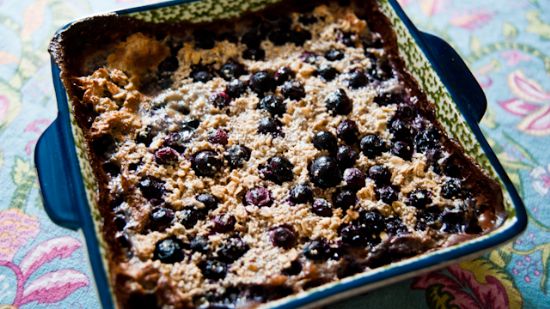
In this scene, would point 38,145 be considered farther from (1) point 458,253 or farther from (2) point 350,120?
(1) point 458,253

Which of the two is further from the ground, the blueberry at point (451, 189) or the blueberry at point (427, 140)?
the blueberry at point (427, 140)

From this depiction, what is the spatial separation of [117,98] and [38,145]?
0.30 m

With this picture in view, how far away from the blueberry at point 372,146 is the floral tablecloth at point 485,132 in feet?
1.28

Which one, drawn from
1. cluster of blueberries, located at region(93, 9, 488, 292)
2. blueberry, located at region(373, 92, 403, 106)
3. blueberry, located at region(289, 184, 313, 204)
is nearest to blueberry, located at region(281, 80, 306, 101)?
cluster of blueberries, located at region(93, 9, 488, 292)

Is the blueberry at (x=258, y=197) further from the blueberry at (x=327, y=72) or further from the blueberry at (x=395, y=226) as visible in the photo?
the blueberry at (x=327, y=72)

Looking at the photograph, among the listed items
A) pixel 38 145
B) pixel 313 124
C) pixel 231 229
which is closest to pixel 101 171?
pixel 38 145

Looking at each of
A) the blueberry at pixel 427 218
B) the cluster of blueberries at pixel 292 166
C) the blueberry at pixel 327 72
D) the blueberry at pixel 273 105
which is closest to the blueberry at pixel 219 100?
the cluster of blueberries at pixel 292 166

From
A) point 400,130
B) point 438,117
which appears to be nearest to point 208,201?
point 400,130

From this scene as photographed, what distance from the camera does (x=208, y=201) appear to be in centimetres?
156

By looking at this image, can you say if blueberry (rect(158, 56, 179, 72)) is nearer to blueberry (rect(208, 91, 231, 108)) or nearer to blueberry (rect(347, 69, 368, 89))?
blueberry (rect(208, 91, 231, 108))

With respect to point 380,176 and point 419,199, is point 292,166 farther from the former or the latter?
point 419,199

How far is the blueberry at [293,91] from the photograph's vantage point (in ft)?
5.89

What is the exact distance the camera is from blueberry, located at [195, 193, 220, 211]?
5.13 ft

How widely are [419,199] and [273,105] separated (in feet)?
1.65
